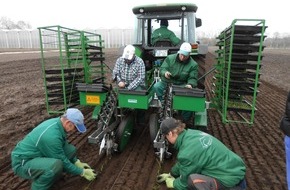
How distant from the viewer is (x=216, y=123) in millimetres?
5859

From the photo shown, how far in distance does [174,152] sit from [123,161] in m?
0.83

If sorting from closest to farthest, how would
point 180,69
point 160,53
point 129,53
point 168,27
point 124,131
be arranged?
point 124,131, point 129,53, point 180,69, point 160,53, point 168,27

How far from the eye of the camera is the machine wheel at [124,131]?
417cm

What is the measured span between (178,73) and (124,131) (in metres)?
1.47

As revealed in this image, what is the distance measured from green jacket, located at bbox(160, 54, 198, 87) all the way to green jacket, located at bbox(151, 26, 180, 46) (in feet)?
3.53

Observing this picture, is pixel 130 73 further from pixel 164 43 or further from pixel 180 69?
pixel 164 43

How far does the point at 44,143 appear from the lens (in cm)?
295

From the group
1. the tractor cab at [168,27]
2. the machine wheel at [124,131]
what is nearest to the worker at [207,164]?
the machine wheel at [124,131]

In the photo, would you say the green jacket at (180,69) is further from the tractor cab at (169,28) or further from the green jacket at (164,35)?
the green jacket at (164,35)

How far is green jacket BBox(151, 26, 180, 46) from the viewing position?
584cm

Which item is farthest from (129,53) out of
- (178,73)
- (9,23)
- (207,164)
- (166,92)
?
(9,23)

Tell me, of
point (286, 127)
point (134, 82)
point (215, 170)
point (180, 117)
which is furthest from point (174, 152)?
point (286, 127)

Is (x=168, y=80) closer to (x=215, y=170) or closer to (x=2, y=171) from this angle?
(x=215, y=170)

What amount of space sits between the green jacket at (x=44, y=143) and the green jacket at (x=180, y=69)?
2.35 meters
